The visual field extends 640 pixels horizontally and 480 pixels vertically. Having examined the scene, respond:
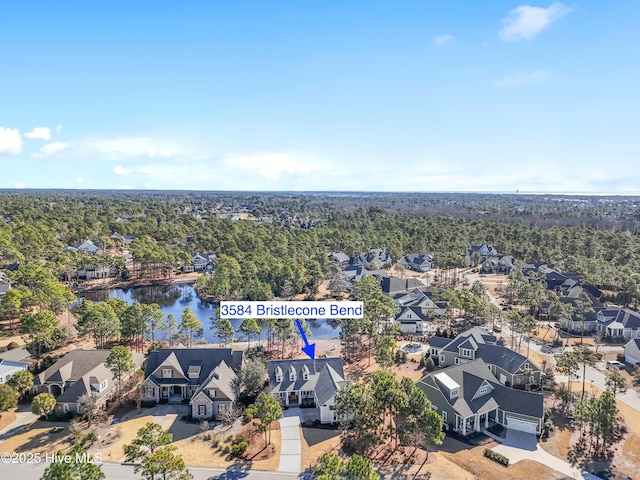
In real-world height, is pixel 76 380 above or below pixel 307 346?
above

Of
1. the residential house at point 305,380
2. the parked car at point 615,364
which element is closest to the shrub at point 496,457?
the residential house at point 305,380

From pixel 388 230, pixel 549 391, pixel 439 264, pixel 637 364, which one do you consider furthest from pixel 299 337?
pixel 388 230

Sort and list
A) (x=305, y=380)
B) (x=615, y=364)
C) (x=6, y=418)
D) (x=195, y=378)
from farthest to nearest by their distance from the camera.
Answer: (x=615, y=364) → (x=195, y=378) → (x=305, y=380) → (x=6, y=418)

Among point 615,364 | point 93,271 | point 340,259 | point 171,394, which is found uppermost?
point 340,259

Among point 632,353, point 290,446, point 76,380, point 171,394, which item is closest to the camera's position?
point 290,446

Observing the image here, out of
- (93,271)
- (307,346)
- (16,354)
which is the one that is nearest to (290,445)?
(307,346)

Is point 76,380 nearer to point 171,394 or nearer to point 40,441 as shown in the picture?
point 40,441
